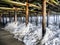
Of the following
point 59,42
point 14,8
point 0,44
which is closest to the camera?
Result: point 59,42

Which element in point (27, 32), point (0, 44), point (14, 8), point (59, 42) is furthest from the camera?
point (14, 8)

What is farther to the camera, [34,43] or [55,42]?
[34,43]

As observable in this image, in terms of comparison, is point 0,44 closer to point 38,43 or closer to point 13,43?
point 13,43

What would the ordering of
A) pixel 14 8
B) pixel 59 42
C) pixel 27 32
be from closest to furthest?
pixel 59 42 → pixel 27 32 → pixel 14 8

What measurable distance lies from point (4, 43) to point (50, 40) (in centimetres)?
232

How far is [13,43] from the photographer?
7824 mm

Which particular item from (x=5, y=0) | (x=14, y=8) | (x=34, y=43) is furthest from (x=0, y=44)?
(x=14, y=8)

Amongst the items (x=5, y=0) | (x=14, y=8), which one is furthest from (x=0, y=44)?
(x=14, y=8)

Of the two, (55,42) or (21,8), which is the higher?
(21,8)

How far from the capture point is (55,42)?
23.5 feet

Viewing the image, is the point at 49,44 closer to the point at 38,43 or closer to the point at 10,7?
the point at 38,43

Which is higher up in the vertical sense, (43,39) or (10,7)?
(10,7)

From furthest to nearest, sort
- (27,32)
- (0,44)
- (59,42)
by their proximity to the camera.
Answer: (27,32), (0,44), (59,42)

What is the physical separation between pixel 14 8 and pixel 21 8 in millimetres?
857
